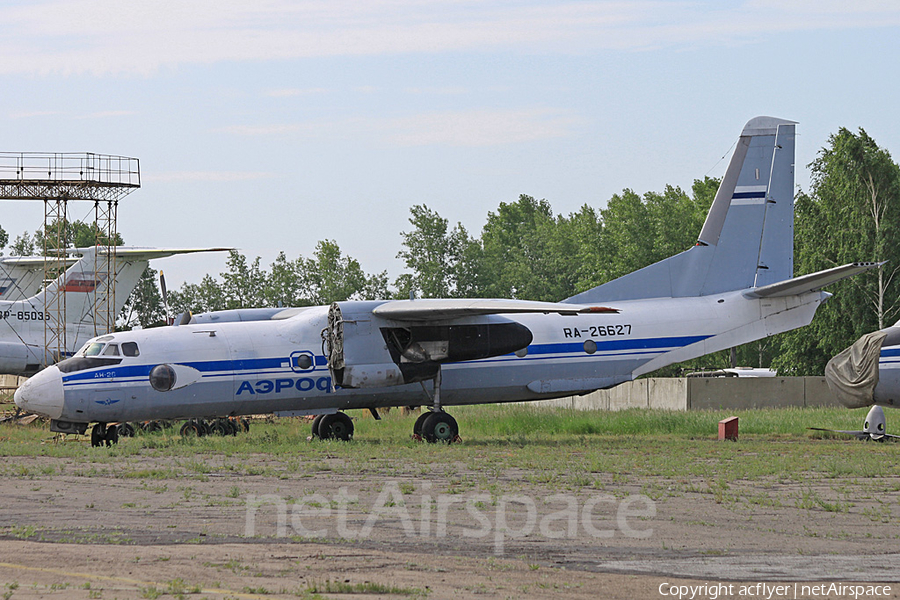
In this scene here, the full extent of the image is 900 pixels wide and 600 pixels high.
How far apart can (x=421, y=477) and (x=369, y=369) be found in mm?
6436

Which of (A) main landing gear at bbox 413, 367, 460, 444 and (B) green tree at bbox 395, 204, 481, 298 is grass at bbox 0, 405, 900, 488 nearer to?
(A) main landing gear at bbox 413, 367, 460, 444

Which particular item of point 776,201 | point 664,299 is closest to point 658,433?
point 664,299

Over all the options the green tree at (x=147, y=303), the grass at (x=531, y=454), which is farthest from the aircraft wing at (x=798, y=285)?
the green tree at (x=147, y=303)

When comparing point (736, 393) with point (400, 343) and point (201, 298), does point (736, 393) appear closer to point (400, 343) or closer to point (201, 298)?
point (400, 343)

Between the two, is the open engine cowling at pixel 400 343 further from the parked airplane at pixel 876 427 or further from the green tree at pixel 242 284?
the green tree at pixel 242 284

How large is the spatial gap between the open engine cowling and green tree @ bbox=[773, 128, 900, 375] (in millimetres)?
34261

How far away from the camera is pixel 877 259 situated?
50.4 meters

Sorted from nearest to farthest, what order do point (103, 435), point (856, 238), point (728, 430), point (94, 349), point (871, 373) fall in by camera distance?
point (871, 373), point (94, 349), point (103, 435), point (728, 430), point (856, 238)

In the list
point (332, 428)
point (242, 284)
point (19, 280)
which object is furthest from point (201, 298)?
point (332, 428)

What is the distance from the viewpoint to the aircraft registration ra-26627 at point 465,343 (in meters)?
20.0

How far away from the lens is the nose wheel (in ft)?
66.9

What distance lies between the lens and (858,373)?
763 inches

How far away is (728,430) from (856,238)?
107ft

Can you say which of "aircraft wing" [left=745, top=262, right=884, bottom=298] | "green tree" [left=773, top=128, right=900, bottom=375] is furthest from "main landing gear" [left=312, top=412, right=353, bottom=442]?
"green tree" [left=773, top=128, right=900, bottom=375]
